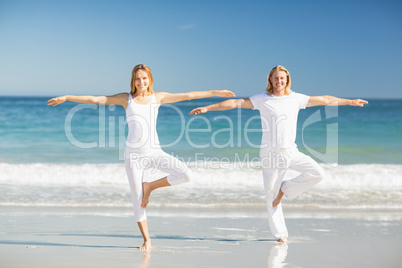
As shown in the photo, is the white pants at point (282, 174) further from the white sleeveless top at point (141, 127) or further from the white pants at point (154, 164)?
the white sleeveless top at point (141, 127)

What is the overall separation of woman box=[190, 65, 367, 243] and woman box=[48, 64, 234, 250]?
0.78 metres

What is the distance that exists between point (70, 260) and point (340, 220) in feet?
14.0

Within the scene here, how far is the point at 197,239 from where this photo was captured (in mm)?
6535

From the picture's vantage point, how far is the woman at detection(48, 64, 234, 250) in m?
5.96

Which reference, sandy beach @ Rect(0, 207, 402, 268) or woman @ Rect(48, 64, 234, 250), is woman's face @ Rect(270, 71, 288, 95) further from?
sandy beach @ Rect(0, 207, 402, 268)

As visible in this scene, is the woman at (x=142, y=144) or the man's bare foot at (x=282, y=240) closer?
the woman at (x=142, y=144)

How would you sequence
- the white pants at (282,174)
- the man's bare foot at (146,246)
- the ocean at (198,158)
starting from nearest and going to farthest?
the man's bare foot at (146,246), the white pants at (282,174), the ocean at (198,158)

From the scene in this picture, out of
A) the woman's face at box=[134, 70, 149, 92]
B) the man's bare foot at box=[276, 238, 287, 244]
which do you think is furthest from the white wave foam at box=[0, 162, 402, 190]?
the woman's face at box=[134, 70, 149, 92]

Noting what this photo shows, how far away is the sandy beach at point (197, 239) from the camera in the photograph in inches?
215

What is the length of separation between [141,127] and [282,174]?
190 cm

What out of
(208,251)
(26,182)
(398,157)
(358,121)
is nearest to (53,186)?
(26,182)

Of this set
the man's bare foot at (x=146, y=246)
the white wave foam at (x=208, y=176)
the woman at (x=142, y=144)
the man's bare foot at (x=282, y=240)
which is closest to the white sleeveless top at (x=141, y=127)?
the woman at (x=142, y=144)

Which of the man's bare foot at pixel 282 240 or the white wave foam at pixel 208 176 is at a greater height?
the man's bare foot at pixel 282 240

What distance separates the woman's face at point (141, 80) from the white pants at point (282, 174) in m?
1.69
